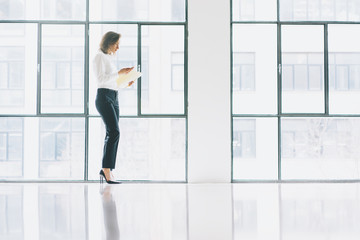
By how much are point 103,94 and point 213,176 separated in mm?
1383

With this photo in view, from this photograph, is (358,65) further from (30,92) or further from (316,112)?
(30,92)

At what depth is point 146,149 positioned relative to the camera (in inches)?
170

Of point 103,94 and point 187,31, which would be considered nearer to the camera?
point 103,94

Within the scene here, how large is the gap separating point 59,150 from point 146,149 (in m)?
0.93

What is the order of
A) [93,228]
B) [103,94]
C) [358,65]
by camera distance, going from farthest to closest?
1. [358,65]
2. [103,94]
3. [93,228]

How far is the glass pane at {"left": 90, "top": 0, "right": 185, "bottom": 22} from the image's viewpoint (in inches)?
167

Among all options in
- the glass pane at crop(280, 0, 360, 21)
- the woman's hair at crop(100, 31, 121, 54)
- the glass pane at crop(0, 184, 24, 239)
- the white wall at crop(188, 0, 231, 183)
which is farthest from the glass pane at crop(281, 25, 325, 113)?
the glass pane at crop(0, 184, 24, 239)

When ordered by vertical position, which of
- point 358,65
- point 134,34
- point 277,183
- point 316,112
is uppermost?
point 134,34

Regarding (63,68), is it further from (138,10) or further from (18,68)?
Result: (138,10)

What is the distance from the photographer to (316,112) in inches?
169

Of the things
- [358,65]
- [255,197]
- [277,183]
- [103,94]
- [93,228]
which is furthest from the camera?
[358,65]

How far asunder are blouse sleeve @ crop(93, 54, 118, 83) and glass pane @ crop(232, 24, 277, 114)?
1.33 metres

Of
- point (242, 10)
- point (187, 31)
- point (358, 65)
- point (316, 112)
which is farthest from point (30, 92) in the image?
point (358, 65)

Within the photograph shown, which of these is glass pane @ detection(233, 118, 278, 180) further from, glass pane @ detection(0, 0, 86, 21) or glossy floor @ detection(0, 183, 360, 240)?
glass pane @ detection(0, 0, 86, 21)
